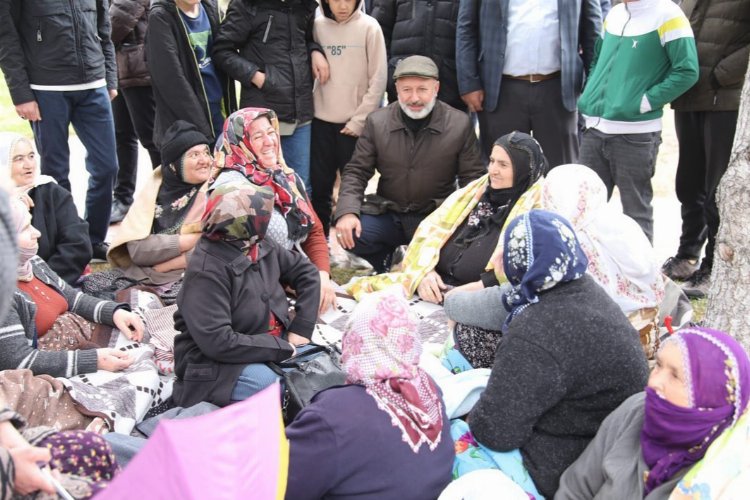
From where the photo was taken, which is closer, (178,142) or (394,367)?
(394,367)

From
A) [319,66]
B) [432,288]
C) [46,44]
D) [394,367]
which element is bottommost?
[432,288]

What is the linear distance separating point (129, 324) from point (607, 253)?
2.36 meters

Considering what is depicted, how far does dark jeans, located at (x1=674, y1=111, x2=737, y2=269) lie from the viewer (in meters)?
4.67

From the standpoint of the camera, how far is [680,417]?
2129 mm

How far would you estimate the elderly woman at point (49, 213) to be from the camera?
4.03 m

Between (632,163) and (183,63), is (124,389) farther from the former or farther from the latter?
(632,163)

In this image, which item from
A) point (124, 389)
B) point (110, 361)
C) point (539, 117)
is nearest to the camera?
point (124, 389)

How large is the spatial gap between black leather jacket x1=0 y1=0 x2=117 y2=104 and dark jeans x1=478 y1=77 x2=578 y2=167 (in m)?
2.68

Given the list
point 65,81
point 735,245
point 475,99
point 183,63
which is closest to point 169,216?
point 183,63

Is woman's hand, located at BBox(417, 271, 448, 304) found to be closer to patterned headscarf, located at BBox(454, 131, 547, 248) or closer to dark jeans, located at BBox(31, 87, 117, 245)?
patterned headscarf, located at BBox(454, 131, 547, 248)

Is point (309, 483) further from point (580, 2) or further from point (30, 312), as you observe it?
point (580, 2)

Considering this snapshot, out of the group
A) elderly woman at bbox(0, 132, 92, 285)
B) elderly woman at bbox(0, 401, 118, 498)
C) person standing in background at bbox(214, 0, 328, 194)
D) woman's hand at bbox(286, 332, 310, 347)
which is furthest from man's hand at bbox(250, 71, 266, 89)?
elderly woman at bbox(0, 401, 118, 498)

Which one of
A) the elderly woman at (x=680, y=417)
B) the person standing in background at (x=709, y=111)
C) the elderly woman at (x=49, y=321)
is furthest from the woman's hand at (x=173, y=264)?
the person standing in background at (x=709, y=111)

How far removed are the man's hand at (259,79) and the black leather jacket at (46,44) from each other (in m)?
1.02
